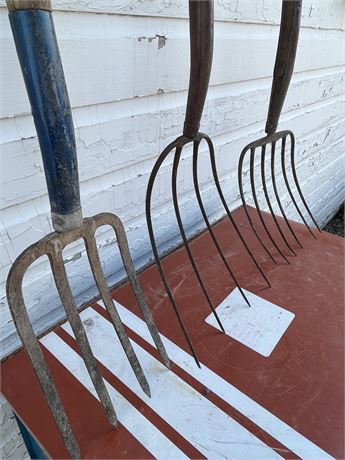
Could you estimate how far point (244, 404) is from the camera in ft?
2.04

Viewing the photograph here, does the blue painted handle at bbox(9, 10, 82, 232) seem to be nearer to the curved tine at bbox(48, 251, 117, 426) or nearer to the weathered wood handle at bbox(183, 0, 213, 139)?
the curved tine at bbox(48, 251, 117, 426)

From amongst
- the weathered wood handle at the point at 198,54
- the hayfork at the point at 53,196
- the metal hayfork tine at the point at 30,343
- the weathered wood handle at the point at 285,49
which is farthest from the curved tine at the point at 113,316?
the weathered wood handle at the point at 285,49

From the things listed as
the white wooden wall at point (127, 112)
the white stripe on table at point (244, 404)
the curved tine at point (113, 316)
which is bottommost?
the white stripe on table at point (244, 404)

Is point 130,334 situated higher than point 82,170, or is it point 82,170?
point 82,170

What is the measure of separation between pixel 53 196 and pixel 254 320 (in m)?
0.52

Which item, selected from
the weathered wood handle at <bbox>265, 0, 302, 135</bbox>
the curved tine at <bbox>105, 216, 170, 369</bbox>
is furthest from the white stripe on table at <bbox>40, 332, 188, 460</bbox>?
the weathered wood handle at <bbox>265, 0, 302, 135</bbox>

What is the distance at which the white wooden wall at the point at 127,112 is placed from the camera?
608mm

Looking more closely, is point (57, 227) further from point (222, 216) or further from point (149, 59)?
point (222, 216)

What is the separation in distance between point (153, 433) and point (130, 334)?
0.71 ft

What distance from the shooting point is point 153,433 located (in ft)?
1.90


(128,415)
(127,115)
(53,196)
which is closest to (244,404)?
(128,415)

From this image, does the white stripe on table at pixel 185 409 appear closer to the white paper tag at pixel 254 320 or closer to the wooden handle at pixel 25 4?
the white paper tag at pixel 254 320

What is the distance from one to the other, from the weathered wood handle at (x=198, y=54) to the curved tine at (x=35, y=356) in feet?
1.41

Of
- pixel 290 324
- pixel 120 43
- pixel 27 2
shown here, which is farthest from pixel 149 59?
pixel 290 324
